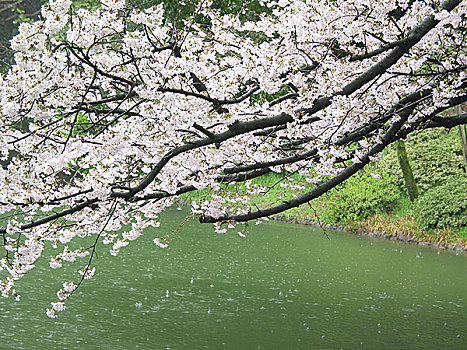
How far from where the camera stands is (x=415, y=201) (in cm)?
1285

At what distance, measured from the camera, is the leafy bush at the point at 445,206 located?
11.6m

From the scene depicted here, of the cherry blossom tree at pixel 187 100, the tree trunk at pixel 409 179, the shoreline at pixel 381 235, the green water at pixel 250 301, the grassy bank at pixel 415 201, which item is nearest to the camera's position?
the cherry blossom tree at pixel 187 100

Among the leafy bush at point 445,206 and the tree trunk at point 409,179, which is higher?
the tree trunk at point 409,179

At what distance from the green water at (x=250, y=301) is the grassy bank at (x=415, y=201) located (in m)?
0.86

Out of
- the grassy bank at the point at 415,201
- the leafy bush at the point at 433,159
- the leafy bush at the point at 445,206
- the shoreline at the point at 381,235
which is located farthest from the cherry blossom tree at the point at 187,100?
the leafy bush at the point at 433,159

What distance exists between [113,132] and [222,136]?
0.67m

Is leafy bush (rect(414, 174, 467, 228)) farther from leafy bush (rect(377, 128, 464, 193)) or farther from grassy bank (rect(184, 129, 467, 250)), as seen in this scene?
leafy bush (rect(377, 128, 464, 193))

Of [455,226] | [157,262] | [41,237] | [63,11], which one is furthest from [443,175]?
[63,11]

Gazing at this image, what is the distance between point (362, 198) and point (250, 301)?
24.8ft

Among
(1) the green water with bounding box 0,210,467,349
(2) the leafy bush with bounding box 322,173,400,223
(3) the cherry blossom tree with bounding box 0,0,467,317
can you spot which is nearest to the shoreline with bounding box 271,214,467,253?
(2) the leafy bush with bounding box 322,173,400,223

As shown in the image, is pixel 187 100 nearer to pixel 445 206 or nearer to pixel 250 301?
pixel 250 301

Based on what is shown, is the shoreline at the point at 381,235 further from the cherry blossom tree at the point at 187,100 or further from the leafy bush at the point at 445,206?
the cherry blossom tree at the point at 187,100

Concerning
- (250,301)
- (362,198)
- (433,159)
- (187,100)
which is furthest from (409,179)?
(187,100)

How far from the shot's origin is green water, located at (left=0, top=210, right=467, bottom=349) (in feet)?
18.6
